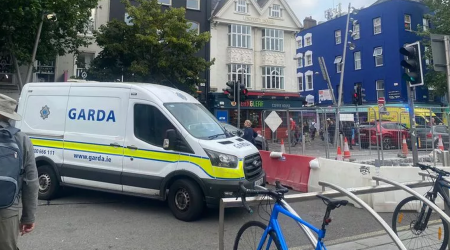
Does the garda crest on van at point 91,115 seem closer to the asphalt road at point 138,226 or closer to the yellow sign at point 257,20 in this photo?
the asphalt road at point 138,226

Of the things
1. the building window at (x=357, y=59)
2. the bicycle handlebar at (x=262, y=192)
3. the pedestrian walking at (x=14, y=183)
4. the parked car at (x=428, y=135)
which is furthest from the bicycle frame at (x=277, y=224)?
the building window at (x=357, y=59)

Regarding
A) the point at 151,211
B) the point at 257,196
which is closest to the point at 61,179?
the point at 151,211

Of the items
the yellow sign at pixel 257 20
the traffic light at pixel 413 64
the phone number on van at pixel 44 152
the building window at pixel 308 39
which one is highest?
the building window at pixel 308 39

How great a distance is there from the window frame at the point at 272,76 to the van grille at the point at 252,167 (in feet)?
78.8

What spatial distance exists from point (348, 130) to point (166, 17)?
13.6 meters

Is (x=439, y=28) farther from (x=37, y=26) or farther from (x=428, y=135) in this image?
(x=37, y=26)

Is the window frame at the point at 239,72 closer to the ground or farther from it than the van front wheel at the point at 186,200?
farther from it

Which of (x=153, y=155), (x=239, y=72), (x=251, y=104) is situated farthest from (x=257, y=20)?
(x=153, y=155)

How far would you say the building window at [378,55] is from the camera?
34.5 m

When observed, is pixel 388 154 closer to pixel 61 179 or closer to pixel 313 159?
pixel 313 159

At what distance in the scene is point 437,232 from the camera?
4.48m

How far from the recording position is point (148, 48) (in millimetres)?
20094

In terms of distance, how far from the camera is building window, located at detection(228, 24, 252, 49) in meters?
28.9

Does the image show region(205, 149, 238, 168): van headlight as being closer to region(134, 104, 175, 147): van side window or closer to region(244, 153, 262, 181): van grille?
region(244, 153, 262, 181): van grille
